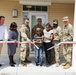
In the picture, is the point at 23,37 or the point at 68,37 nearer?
the point at 68,37

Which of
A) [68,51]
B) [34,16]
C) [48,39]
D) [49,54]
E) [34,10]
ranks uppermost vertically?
[34,10]

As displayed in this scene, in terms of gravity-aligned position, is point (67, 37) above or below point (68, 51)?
above

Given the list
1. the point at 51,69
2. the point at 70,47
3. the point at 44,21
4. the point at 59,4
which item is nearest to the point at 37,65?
the point at 51,69

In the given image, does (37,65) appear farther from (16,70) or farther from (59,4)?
(59,4)

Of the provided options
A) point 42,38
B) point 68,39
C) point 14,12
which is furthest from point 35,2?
point 68,39

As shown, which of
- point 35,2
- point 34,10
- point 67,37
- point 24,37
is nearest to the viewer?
point 67,37

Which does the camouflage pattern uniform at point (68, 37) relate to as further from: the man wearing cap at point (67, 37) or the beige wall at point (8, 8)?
the beige wall at point (8, 8)

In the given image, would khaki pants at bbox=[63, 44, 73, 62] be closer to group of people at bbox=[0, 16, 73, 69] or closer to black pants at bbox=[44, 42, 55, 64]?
group of people at bbox=[0, 16, 73, 69]

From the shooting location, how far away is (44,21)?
997 cm

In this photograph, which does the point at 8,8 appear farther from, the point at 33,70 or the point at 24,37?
the point at 33,70

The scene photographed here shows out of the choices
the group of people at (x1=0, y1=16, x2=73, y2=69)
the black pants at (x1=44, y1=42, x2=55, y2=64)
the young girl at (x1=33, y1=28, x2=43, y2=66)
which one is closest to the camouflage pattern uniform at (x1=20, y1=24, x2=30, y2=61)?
the group of people at (x1=0, y1=16, x2=73, y2=69)

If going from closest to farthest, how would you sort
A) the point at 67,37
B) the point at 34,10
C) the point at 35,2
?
the point at 67,37
the point at 35,2
the point at 34,10

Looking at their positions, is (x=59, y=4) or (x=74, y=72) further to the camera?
(x=59, y=4)

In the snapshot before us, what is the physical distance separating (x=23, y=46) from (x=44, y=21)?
261cm
